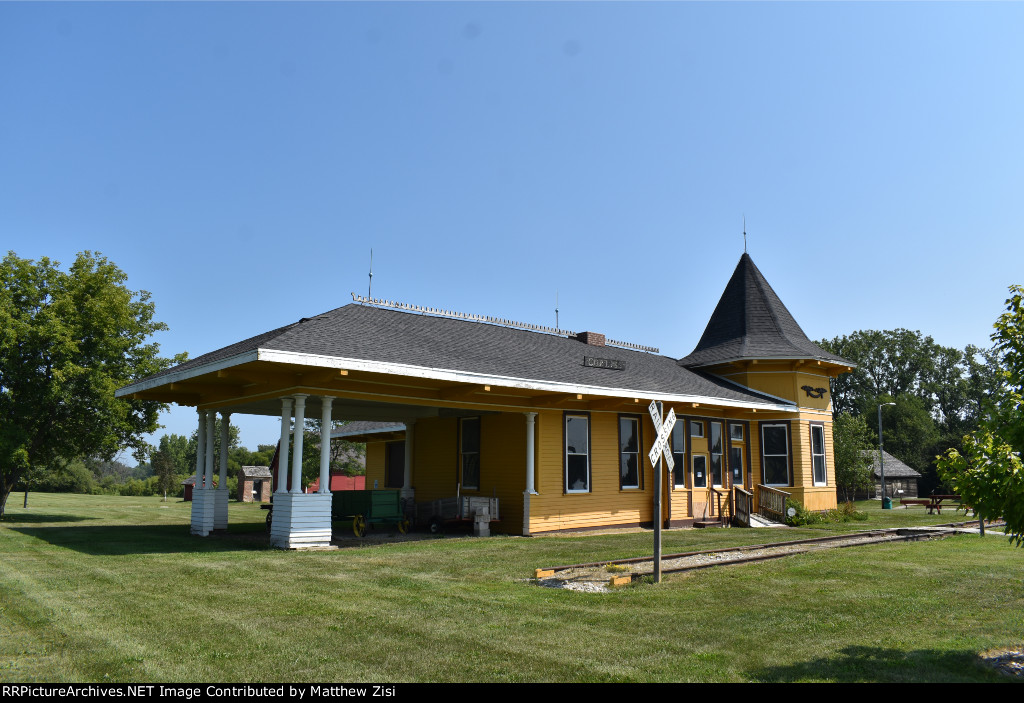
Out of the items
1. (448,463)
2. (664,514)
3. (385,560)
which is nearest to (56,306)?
(448,463)

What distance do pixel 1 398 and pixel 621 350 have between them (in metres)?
21.7

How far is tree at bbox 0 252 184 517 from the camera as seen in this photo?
24.3 meters

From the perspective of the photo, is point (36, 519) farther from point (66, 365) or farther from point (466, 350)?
point (466, 350)

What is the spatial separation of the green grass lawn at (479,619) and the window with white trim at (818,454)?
12.1 m

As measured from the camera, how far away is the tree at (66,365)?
2434cm

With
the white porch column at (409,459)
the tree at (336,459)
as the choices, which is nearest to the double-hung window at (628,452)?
the white porch column at (409,459)

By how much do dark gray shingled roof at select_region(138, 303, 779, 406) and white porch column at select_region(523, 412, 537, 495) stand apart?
1.24 metres

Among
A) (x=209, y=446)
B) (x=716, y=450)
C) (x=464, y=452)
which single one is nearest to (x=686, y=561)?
(x=464, y=452)

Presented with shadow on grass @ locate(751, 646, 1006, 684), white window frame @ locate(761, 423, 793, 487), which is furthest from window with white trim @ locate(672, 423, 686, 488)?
shadow on grass @ locate(751, 646, 1006, 684)

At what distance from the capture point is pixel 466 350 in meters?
18.9

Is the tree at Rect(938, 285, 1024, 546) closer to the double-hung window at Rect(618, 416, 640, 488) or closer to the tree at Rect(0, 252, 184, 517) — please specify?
the double-hung window at Rect(618, 416, 640, 488)

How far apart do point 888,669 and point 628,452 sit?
15321mm

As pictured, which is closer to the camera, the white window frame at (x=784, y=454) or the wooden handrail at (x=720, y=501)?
the wooden handrail at (x=720, y=501)

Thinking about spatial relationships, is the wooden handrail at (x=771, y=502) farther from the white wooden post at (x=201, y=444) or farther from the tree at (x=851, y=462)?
the tree at (x=851, y=462)
